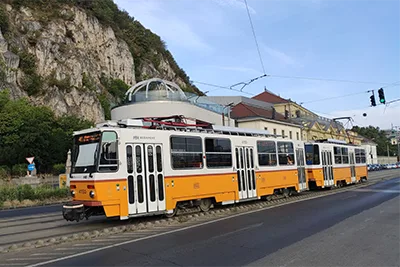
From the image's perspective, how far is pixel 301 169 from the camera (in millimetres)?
20359

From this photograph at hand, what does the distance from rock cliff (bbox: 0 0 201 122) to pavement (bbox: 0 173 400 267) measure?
5420 cm

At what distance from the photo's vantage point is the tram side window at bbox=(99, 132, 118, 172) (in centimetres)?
1088

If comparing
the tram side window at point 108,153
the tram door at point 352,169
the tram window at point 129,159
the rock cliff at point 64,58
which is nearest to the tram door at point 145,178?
the tram window at point 129,159

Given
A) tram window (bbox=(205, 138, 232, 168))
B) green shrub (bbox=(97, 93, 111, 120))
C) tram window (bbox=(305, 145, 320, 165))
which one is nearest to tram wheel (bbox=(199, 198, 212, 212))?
tram window (bbox=(205, 138, 232, 168))

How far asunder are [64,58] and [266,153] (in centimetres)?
5868

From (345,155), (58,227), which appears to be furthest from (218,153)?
(345,155)

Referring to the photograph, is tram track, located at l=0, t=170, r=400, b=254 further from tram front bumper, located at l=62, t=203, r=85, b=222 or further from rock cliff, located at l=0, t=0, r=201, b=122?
rock cliff, located at l=0, t=0, r=201, b=122

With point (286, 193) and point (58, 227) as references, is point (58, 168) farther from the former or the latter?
point (58, 227)

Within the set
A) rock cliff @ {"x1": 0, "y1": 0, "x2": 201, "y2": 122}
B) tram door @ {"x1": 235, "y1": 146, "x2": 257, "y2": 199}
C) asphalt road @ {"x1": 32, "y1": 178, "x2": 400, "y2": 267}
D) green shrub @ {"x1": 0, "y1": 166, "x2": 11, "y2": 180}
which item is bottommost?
asphalt road @ {"x1": 32, "y1": 178, "x2": 400, "y2": 267}

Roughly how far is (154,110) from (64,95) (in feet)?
94.8

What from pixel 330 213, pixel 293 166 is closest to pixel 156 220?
pixel 330 213

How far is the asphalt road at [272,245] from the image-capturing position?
6.95 metres

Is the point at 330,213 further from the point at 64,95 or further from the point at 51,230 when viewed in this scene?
the point at 64,95

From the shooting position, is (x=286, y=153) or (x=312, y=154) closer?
(x=286, y=153)
